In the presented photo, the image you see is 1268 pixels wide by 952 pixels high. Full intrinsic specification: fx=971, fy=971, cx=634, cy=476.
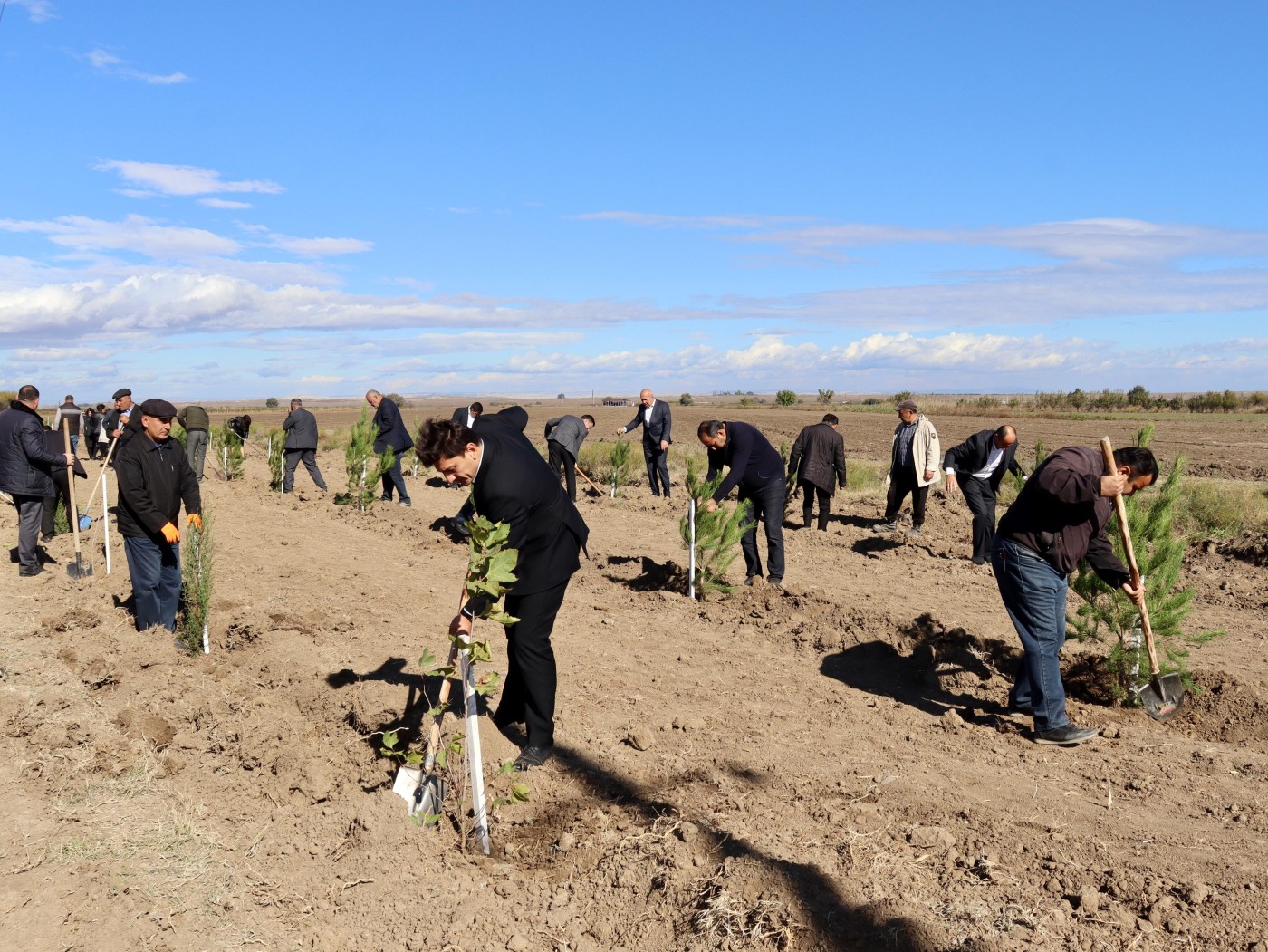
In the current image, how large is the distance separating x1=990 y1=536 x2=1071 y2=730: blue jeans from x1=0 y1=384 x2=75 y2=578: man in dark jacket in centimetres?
796

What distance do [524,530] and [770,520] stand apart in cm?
444

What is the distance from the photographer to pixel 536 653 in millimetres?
4535

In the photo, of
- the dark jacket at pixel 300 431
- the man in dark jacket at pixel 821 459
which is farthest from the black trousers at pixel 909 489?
the dark jacket at pixel 300 431

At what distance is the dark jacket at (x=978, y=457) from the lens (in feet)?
31.7

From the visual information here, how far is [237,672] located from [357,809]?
2.36 meters

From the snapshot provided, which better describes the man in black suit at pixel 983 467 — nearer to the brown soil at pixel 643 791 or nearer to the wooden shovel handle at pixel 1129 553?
the brown soil at pixel 643 791

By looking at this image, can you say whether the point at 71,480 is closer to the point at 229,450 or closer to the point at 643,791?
the point at 229,450

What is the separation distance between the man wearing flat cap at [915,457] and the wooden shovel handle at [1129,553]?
5415 mm

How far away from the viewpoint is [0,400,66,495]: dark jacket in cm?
869

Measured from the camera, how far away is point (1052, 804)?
4.29 metres

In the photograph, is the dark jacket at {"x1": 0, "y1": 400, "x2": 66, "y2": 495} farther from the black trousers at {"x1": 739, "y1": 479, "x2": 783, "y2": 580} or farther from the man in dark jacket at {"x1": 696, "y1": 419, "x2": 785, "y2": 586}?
the black trousers at {"x1": 739, "y1": 479, "x2": 783, "y2": 580}

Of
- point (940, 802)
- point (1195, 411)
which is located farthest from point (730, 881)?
point (1195, 411)

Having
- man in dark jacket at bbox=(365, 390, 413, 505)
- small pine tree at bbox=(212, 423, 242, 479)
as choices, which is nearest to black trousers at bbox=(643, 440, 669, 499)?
man in dark jacket at bbox=(365, 390, 413, 505)

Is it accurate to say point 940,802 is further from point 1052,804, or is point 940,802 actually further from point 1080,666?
point 1080,666
